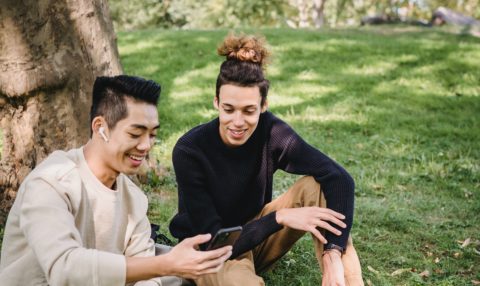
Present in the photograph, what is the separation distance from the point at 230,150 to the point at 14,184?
1827 mm

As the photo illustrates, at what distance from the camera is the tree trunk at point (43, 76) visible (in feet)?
13.0

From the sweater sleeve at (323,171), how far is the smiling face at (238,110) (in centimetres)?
27

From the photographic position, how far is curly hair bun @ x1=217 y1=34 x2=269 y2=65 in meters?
3.36

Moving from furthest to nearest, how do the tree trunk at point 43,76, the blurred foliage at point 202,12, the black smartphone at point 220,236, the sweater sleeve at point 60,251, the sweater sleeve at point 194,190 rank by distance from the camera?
the blurred foliage at point 202,12 → the tree trunk at point 43,76 → the sweater sleeve at point 194,190 → the black smartphone at point 220,236 → the sweater sleeve at point 60,251

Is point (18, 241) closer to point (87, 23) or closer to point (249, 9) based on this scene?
point (87, 23)

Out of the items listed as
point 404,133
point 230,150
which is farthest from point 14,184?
point 404,133

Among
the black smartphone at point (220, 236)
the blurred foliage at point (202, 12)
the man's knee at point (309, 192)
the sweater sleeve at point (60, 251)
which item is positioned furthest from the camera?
the blurred foliage at point (202, 12)

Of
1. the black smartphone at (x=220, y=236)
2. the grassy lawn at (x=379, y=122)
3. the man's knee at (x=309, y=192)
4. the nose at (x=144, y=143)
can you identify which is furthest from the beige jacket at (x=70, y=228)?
the grassy lawn at (x=379, y=122)

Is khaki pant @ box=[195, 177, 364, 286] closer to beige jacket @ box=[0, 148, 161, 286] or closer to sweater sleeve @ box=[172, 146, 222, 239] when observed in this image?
sweater sleeve @ box=[172, 146, 222, 239]

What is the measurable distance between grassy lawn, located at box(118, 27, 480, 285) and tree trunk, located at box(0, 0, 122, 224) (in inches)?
45.5

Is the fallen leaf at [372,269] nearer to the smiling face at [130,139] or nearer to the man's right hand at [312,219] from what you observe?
the man's right hand at [312,219]

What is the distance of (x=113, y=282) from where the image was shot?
7.12 ft

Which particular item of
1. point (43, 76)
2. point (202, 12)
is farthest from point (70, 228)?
point (202, 12)

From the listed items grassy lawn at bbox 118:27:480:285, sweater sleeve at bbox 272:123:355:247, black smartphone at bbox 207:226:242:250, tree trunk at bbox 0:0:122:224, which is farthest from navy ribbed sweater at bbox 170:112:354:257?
tree trunk at bbox 0:0:122:224
